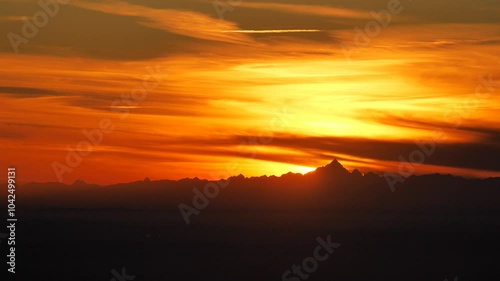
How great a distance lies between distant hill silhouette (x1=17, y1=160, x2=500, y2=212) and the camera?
156m

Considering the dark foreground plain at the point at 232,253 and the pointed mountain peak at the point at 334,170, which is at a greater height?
the pointed mountain peak at the point at 334,170

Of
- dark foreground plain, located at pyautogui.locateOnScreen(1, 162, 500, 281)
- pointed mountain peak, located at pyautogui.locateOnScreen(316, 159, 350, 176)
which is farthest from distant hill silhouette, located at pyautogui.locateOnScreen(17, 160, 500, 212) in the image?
dark foreground plain, located at pyautogui.locateOnScreen(1, 162, 500, 281)

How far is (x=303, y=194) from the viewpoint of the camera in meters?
182

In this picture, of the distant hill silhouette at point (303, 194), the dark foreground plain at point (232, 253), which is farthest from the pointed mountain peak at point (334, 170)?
the dark foreground plain at point (232, 253)

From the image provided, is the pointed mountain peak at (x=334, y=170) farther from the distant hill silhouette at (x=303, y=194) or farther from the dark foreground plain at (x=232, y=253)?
the dark foreground plain at (x=232, y=253)

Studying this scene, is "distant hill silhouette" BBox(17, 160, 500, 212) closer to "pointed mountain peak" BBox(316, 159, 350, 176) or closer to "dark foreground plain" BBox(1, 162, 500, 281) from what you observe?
"pointed mountain peak" BBox(316, 159, 350, 176)

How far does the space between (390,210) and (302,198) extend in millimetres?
25231

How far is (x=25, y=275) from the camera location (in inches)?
1631

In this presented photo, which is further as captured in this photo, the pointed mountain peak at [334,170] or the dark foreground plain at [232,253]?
the pointed mountain peak at [334,170]

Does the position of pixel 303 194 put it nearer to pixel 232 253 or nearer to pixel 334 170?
pixel 334 170

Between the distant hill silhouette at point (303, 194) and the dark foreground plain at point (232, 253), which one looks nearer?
the dark foreground plain at point (232, 253)

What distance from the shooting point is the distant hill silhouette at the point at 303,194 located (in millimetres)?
155750

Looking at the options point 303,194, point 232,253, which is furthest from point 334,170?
point 232,253

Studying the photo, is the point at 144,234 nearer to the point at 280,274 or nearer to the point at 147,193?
the point at 280,274
